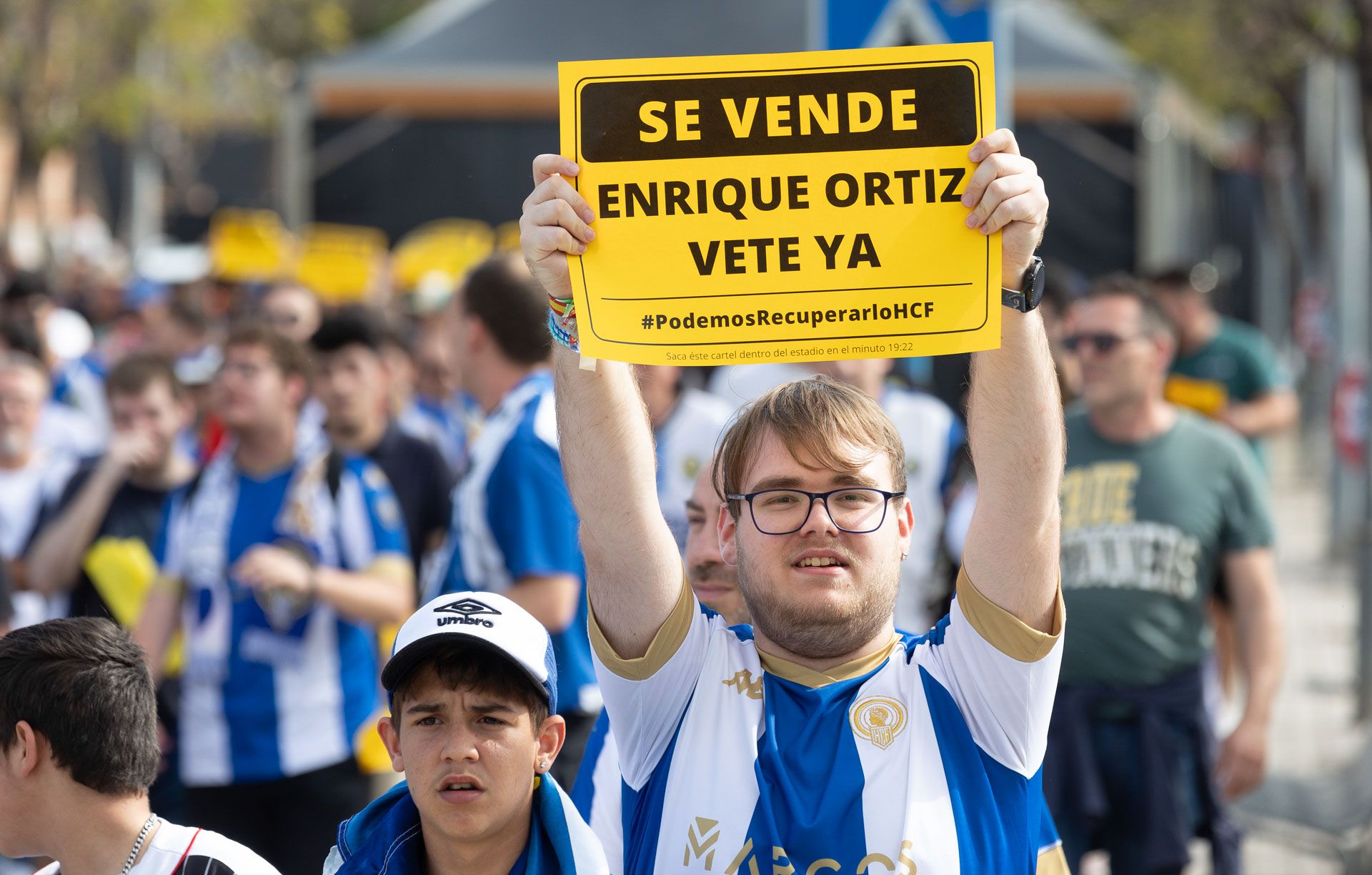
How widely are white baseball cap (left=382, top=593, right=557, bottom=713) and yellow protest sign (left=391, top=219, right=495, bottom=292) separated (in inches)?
398

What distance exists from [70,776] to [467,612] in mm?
789

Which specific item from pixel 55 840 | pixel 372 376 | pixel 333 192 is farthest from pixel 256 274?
pixel 55 840

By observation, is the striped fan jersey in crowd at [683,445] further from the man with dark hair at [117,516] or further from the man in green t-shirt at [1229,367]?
the man in green t-shirt at [1229,367]

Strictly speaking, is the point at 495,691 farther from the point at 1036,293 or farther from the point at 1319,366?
the point at 1319,366

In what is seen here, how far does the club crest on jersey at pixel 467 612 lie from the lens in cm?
291

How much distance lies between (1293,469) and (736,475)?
64.2 feet

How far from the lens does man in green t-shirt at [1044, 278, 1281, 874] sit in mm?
5297

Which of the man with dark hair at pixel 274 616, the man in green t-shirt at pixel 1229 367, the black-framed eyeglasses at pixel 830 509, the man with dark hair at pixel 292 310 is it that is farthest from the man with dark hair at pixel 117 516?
the man in green t-shirt at pixel 1229 367

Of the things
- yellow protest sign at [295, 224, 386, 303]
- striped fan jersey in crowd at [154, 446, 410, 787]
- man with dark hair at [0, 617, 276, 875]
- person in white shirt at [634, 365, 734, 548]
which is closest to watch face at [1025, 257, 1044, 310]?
man with dark hair at [0, 617, 276, 875]

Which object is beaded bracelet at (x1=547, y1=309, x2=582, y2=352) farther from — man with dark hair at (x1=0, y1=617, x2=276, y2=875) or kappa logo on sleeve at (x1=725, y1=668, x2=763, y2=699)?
man with dark hair at (x1=0, y1=617, x2=276, y2=875)

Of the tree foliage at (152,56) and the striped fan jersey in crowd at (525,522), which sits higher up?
the tree foliage at (152,56)

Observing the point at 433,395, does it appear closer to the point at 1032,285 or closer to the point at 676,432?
the point at 676,432

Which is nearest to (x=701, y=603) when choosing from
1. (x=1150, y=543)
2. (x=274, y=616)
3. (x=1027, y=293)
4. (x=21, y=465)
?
(x=1027, y=293)

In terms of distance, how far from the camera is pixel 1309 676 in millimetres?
10609
